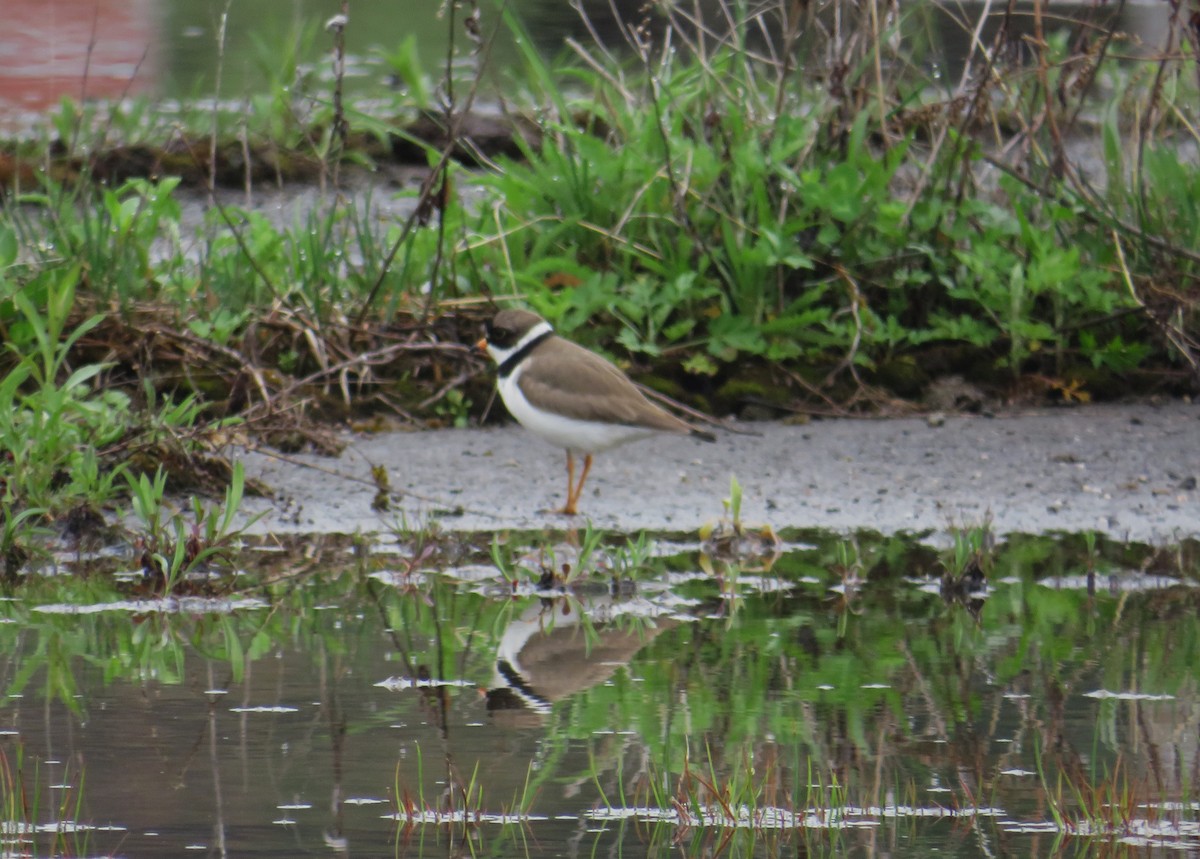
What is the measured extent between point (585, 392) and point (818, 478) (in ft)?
3.10

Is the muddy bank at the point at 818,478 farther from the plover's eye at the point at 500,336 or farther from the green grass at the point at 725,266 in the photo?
the plover's eye at the point at 500,336

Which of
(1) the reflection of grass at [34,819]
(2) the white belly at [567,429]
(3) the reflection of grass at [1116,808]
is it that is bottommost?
(2) the white belly at [567,429]

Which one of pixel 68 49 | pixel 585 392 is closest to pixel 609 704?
pixel 585 392

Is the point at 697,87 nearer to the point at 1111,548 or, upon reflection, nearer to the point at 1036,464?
the point at 1036,464

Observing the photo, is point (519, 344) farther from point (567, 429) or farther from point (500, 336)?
point (567, 429)

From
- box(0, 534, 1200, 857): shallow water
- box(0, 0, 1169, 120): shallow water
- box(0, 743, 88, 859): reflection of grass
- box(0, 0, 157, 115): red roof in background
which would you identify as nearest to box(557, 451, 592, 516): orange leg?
box(0, 534, 1200, 857): shallow water

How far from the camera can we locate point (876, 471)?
7031 mm

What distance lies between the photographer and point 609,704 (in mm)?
4219

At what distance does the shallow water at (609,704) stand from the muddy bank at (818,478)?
40 centimetres

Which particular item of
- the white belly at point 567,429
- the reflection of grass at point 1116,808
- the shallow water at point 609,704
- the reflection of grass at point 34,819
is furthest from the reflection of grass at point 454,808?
the white belly at point 567,429

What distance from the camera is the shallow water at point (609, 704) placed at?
3.36 meters

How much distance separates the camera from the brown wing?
22.1 ft

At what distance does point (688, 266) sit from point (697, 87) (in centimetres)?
107

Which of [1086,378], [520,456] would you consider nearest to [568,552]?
[520,456]
